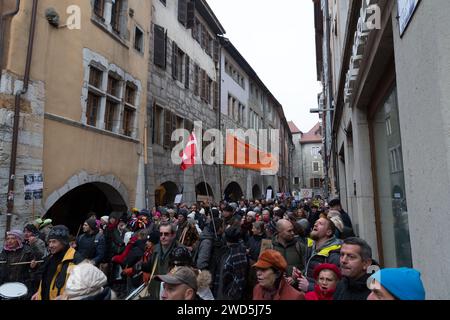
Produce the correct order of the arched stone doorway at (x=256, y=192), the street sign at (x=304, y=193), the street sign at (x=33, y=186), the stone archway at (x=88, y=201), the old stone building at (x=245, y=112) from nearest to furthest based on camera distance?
1. the street sign at (x=33, y=186)
2. the stone archway at (x=88, y=201)
3. the street sign at (x=304, y=193)
4. the old stone building at (x=245, y=112)
5. the arched stone doorway at (x=256, y=192)

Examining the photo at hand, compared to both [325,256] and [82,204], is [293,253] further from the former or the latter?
[82,204]

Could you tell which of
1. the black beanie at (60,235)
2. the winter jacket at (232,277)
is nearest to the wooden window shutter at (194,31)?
the black beanie at (60,235)

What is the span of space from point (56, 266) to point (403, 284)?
3.29 meters

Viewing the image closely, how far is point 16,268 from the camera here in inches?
179

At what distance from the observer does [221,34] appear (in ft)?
71.9

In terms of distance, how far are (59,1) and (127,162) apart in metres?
5.35

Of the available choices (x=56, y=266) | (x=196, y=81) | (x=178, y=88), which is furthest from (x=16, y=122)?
(x=196, y=81)

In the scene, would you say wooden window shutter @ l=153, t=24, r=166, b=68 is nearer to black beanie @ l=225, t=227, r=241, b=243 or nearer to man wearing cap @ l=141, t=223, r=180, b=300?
man wearing cap @ l=141, t=223, r=180, b=300

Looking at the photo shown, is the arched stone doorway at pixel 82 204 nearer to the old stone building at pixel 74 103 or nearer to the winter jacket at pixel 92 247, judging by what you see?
the old stone building at pixel 74 103

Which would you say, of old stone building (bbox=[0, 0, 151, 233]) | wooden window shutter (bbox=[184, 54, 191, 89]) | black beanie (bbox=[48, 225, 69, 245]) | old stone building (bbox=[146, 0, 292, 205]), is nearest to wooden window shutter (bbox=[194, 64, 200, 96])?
old stone building (bbox=[146, 0, 292, 205])

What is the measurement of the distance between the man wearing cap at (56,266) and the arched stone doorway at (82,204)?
7715 millimetres

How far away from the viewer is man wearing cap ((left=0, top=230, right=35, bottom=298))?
14.8 ft

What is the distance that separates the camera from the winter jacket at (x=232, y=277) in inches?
137

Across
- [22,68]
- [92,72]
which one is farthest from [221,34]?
[22,68]
